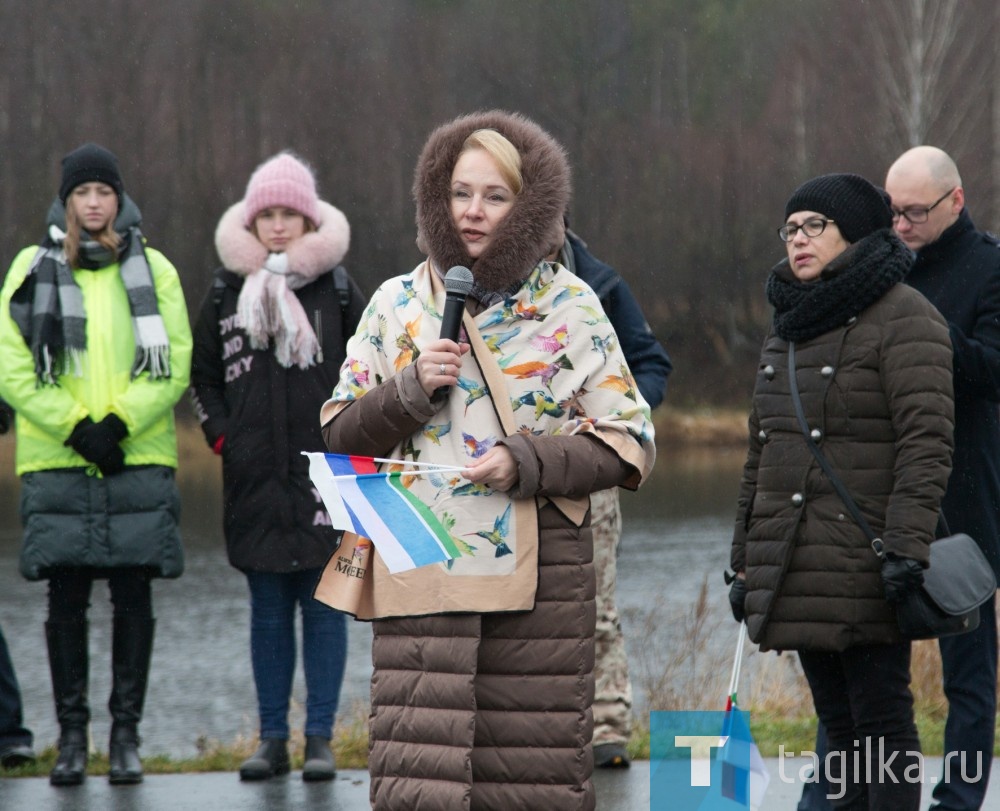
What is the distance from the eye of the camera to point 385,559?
4398 millimetres

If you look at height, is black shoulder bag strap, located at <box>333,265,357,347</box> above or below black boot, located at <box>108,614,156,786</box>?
above

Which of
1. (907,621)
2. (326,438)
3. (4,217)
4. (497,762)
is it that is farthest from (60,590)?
(4,217)

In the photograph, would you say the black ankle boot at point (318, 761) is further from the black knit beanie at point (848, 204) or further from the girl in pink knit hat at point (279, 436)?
the black knit beanie at point (848, 204)

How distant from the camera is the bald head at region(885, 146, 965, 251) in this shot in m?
5.81

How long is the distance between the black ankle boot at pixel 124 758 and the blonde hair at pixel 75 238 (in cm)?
184

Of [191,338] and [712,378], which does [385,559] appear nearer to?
[191,338]

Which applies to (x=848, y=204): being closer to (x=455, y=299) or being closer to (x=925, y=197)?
(x=925, y=197)

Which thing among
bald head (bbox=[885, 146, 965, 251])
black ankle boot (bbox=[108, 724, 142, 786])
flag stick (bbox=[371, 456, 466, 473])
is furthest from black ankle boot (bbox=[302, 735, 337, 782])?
bald head (bbox=[885, 146, 965, 251])

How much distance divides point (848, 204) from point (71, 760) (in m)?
3.57

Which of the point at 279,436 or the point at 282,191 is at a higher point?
the point at 282,191

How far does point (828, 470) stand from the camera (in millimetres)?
5016

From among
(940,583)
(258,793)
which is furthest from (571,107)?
(940,583)

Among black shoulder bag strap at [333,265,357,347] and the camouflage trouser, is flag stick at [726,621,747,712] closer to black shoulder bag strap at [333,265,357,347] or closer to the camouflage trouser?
the camouflage trouser

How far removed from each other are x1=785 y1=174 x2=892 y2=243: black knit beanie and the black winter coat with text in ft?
2.06
